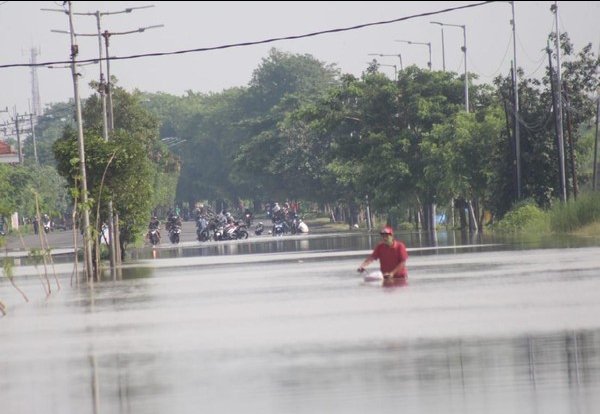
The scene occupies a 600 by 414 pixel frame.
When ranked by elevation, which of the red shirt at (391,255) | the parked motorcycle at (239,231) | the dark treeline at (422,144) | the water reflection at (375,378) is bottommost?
the water reflection at (375,378)

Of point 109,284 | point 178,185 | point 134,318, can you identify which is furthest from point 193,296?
point 178,185

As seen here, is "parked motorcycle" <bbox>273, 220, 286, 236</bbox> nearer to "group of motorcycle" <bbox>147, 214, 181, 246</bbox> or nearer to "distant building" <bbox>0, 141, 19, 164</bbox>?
"group of motorcycle" <bbox>147, 214, 181, 246</bbox>

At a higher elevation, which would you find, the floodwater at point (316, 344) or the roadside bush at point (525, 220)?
the roadside bush at point (525, 220)

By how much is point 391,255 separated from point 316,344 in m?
11.7

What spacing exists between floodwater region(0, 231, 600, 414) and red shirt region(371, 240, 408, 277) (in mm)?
565

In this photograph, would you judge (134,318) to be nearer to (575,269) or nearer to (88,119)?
(575,269)

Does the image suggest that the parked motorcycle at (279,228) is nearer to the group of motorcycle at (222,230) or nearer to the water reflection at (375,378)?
the group of motorcycle at (222,230)

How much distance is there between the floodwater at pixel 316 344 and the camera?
12.2 meters

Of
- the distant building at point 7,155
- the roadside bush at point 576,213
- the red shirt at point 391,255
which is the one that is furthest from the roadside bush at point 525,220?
the distant building at point 7,155

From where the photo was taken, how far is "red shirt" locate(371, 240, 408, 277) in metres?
28.1

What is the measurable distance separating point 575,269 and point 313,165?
77.1 meters

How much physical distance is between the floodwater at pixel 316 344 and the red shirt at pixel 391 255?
565 millimetres

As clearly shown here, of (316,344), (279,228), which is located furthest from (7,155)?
(316,344)

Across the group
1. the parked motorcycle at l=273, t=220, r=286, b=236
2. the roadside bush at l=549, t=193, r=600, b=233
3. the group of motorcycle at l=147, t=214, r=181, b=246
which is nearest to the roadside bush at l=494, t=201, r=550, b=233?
the roadside bush at l=549, t=193, r=600, b=233
